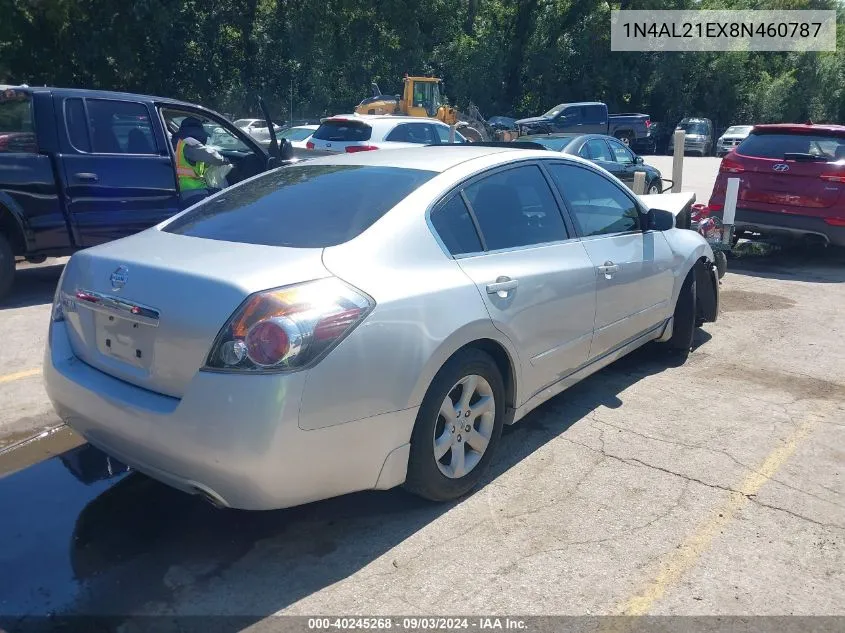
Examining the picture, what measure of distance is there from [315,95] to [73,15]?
11797 millimetres

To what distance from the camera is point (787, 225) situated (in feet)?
30.5

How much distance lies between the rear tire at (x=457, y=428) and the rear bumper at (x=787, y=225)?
6981 millimetres

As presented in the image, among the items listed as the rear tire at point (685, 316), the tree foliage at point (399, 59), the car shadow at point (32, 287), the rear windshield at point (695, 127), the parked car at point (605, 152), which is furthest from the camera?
the rear windshield at point (695, 127)

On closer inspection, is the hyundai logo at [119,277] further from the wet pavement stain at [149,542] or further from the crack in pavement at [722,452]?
the crack in pavement at [722,452]

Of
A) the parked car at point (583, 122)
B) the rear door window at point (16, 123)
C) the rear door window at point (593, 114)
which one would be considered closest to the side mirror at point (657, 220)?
the rear door window at point (16, 123)

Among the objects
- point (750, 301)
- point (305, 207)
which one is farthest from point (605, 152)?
point (305, 207)

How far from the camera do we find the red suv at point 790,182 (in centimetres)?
902

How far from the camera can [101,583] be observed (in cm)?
294

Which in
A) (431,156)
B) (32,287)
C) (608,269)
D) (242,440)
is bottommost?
(32,287)

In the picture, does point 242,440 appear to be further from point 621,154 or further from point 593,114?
point 593,114

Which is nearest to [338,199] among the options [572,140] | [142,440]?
[142,440]

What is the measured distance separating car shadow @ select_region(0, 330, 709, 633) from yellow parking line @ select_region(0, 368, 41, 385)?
1372 mm

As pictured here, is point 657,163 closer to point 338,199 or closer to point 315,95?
point 315,95

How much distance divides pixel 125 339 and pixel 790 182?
28.0 feet
